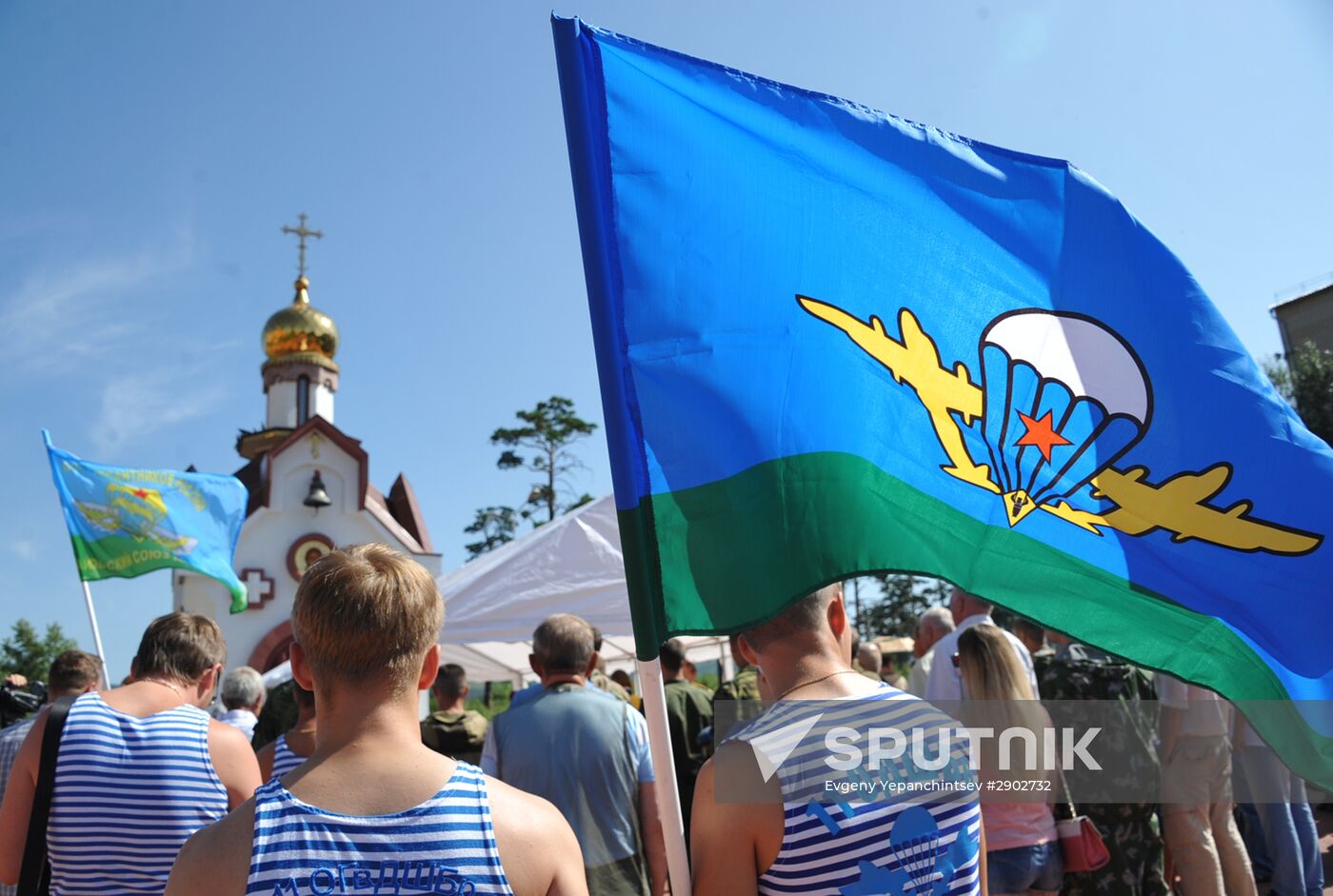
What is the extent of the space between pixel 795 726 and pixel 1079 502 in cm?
98

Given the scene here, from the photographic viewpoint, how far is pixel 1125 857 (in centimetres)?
468

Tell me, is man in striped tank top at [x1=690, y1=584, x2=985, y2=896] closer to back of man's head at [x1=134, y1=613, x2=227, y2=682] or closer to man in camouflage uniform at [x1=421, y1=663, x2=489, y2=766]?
back of man's head at [x1=134, y1=613, x2=227, y2=682]

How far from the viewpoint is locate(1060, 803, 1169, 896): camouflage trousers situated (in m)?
4.64

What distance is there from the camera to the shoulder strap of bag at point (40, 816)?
9.69 feet

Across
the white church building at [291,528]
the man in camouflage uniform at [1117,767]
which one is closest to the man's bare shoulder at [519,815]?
the man in camouflage uniform at [1117,767]

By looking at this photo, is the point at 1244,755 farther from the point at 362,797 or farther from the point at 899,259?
the point at 362,797

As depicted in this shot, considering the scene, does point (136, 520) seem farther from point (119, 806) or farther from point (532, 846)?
point (532, 846)

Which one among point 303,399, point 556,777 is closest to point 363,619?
point 556,777

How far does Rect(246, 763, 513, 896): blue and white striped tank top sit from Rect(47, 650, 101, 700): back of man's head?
345 centimetres

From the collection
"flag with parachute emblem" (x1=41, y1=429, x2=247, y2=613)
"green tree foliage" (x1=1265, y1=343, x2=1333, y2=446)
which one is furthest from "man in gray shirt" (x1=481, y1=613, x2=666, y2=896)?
"green tree foliage" (x1=1265, y1=343, x2=1333, y2=446)

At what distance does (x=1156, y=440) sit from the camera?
2.51 meters

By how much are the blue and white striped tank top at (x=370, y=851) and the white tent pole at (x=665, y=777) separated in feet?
1.22

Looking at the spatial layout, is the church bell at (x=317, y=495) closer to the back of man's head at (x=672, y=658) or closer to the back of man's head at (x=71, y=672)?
the back of man's head at (x=672, y=658)

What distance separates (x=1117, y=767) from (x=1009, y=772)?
3.91 feet
